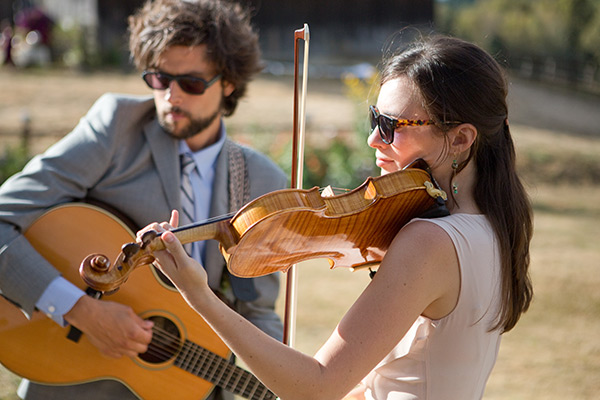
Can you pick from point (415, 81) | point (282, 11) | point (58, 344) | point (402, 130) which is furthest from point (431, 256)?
point (282, 11)

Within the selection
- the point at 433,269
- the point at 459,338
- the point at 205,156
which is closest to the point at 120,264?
the point at 433,269

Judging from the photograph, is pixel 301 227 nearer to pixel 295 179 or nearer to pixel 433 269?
pixel 433 269

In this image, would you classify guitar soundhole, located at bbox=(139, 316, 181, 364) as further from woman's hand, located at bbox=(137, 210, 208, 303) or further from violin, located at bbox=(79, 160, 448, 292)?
woman's hand, located at bbox=(137, 210, 208, 303)

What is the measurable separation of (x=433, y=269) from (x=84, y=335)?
1480 mm

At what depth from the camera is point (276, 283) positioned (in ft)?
9.51

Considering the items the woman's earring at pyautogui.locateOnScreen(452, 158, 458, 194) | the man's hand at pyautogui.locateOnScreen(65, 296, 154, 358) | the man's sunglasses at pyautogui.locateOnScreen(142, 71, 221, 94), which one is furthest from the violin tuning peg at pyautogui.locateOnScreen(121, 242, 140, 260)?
the man's sunglasses at pyautogui.locateOnScreen(142, 71, 221, 94)

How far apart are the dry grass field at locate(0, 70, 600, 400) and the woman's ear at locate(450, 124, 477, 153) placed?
436 millimetres

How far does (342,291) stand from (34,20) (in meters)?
14.3

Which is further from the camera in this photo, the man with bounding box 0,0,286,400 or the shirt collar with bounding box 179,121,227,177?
the shirt collar with bounding box 179,121,227,177

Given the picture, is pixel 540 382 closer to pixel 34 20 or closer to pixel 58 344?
pixel 58 344

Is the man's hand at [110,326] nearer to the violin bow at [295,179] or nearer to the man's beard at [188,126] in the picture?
the violin bow at [295,179]

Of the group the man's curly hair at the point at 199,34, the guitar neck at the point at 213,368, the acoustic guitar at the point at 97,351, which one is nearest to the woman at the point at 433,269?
the guitar neck at the point at 213,368

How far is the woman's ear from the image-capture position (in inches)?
70.6

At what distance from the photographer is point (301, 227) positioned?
5.50 ft
